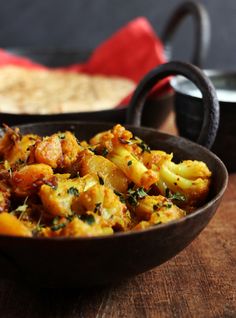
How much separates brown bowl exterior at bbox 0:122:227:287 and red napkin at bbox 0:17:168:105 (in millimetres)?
1799

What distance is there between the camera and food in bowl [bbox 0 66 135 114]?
2.27m

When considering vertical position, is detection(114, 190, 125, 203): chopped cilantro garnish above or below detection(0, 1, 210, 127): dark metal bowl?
above

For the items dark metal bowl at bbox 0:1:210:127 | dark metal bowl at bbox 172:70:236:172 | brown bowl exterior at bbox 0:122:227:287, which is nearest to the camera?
brown bowl exterior at bbox 0:122:227:287

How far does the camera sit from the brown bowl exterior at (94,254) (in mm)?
993

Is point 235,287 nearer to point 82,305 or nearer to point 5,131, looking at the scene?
point 82,305

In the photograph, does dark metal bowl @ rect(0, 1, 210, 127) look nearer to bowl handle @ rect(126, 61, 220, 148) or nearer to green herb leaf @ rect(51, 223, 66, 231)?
bowl handle @ rect(126, 61, 220, 148)

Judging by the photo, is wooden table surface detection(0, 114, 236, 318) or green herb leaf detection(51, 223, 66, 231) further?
wooden table surface detection(0, 114, 236, 318)

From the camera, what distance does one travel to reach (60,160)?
1326 millimetres

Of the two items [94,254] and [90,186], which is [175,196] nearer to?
[90,186]

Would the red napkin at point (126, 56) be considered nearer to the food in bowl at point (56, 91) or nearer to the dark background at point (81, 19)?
the food in bowl at point (56, 91)

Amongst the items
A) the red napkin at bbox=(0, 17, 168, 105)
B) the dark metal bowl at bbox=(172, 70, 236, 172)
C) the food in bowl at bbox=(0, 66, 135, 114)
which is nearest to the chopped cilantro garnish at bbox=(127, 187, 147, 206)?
the dark metal bowl at bbox=(172, 70, 236, 172)

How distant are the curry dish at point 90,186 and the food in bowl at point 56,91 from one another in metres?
0.80

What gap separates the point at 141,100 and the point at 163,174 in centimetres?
48

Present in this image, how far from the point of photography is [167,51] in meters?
3.26
